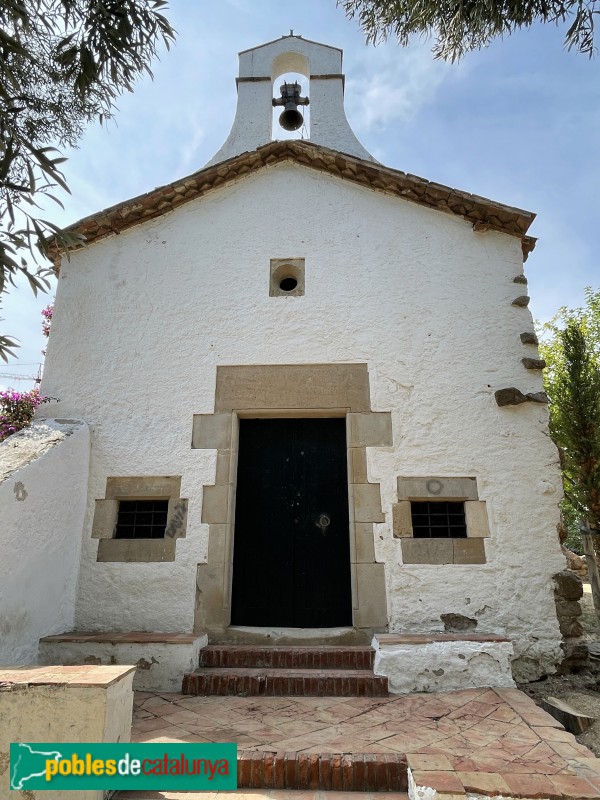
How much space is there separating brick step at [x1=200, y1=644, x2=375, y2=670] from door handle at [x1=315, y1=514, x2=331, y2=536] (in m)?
1.10

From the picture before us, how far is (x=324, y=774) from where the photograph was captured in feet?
8.75

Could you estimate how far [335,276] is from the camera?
5.62 meters

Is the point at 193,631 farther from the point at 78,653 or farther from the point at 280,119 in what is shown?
the point at 280,119

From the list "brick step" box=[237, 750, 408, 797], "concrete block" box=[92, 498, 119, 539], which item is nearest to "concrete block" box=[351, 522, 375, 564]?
"brick step" box=[237, 750, 408, 797]


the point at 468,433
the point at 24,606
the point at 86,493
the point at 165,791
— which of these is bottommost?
the point at 165,791

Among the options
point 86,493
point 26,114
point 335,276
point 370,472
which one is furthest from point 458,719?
point 26,114

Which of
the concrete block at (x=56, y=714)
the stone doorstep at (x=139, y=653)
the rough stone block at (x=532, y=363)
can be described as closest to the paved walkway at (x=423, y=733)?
→ the stone doorstep at (x=139, y=653)

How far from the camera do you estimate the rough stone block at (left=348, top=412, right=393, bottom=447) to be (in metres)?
5.01

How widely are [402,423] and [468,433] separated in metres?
0.62

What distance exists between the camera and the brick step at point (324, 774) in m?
2.65

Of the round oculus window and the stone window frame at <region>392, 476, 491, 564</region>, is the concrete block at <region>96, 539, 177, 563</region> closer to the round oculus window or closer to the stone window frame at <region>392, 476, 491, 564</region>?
the stone window frame at <region>392, 476, 491, 564</region>

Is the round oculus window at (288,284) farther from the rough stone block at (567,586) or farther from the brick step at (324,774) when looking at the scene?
the brick step at (324,774)

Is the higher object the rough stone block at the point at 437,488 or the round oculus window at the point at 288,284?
the round oculus window at the point at 288,284

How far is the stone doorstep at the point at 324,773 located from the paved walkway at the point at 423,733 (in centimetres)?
6
